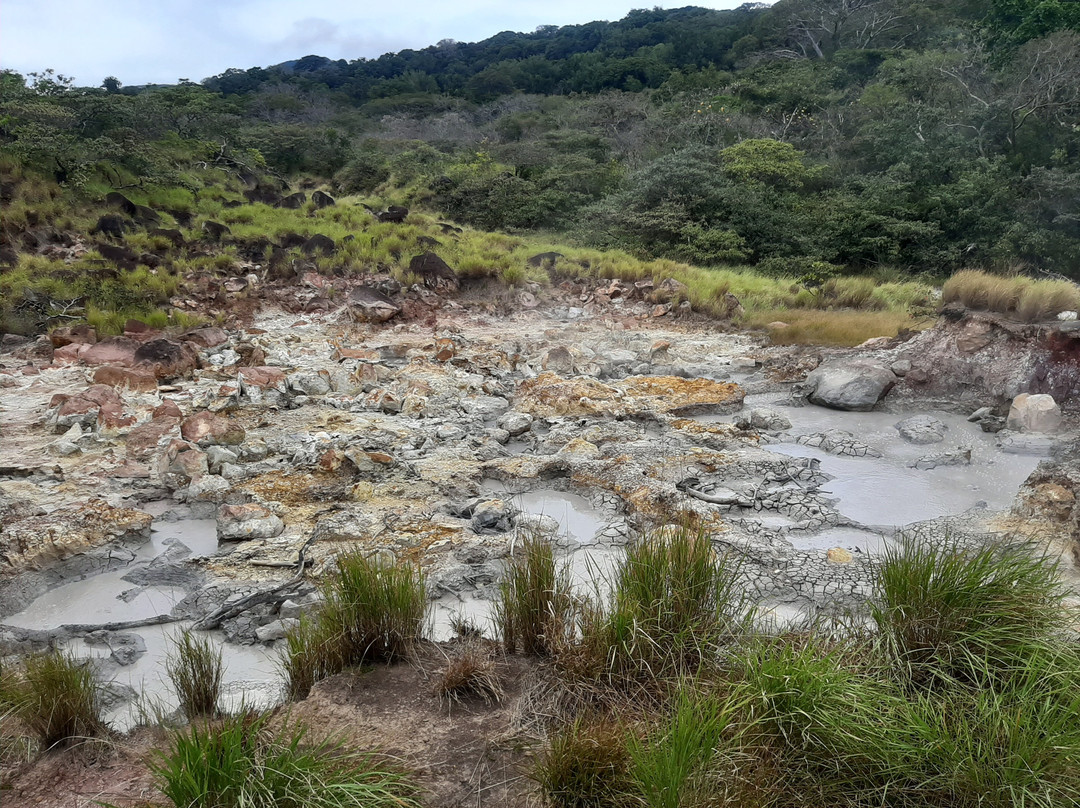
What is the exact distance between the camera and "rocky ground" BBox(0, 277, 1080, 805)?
12.5ft

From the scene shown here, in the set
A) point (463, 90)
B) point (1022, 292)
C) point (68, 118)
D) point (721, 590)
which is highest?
point (463, 90)

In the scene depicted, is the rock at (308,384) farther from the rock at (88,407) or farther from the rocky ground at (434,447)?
the rock at (88,407)

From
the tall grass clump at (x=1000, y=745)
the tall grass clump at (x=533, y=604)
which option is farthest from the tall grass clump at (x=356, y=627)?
the tall grass clump at (x=1000, y=745)

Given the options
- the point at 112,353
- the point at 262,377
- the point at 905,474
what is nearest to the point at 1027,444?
the point at 905,474

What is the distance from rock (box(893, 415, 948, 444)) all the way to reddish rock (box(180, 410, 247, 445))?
582 centimetres

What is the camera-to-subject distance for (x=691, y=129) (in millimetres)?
21734

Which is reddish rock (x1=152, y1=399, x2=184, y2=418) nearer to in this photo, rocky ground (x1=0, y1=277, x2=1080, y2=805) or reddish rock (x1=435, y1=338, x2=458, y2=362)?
rocky ground (x1=0, y1=277, x2=1080, y2=805)

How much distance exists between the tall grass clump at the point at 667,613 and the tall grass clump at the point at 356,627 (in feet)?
2.56

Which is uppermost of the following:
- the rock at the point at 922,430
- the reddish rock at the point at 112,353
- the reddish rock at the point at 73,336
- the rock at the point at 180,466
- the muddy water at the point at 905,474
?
the reddish rock at the point at 73,336

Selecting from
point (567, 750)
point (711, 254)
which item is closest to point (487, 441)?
point (567, 750)

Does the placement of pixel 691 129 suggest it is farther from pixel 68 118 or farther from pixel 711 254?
pixel 68 118

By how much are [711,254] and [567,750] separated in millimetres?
13549

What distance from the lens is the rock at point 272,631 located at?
10.6 feet

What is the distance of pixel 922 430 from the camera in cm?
572
